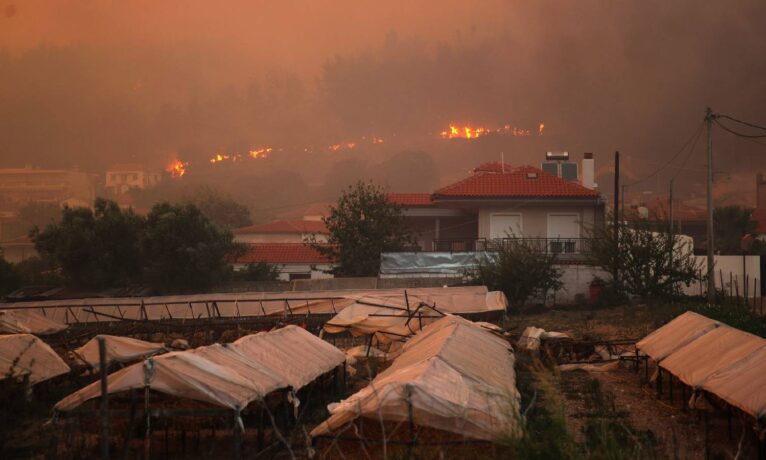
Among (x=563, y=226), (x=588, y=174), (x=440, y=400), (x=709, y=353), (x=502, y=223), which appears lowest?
(x=440, y=400)

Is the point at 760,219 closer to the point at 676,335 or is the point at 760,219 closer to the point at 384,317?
the point at 384,317

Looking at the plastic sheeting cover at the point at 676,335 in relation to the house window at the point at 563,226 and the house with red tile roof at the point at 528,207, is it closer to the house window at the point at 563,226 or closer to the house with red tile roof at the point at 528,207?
the house with red tile roof at the point at 528,207

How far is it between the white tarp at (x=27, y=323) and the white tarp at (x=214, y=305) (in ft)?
5.03

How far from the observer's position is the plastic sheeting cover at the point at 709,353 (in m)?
14.3

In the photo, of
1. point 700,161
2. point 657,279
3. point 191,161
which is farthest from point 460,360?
point 191,161

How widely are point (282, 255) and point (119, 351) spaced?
3430 centimetres

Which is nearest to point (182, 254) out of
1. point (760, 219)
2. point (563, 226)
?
point (563, 226)

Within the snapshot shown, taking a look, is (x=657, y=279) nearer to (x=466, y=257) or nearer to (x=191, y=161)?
(x=466, y=257)

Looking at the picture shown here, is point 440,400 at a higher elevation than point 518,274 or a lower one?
lower

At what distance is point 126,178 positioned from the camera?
16538 cm

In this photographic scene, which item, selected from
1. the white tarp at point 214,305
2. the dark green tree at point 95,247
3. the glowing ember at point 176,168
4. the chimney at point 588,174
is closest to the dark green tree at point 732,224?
the chimney at point 588,174

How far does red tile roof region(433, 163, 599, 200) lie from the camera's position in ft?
141

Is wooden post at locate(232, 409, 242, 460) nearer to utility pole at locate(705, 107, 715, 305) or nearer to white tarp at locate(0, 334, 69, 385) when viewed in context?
white tarp at locate(0, 334, 69, 385)

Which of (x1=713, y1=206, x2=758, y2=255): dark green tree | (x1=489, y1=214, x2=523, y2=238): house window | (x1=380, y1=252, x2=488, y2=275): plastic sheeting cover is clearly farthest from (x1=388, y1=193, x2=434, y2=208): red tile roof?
(x1=713, y1=206, x2=758, y2=255): dark green tree
